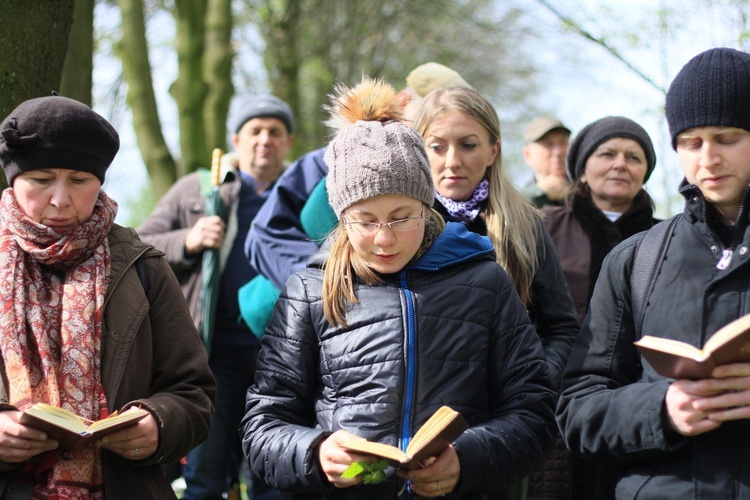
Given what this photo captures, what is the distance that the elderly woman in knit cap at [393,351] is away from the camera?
10.1ft

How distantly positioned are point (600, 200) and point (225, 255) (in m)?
2.14

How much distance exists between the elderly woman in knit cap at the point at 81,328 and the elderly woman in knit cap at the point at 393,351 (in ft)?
1.03

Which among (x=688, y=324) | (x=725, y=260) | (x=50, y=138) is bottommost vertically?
(x=688, y=324)

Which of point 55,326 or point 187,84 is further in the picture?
point 187,84

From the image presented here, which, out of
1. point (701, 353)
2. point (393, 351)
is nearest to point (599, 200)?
point (393, 351)

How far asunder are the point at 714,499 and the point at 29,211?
7.59 feet

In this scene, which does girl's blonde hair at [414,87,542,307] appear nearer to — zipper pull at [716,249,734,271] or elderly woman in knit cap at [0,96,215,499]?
zipper pull at [716,249,734,271]

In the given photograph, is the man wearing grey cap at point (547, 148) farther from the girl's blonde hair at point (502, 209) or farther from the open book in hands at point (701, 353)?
the open book in hands at point (701, 353)

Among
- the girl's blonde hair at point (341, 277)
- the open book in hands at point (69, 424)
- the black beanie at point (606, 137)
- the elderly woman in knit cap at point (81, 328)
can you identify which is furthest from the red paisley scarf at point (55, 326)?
the black beanie at point (606, 137)

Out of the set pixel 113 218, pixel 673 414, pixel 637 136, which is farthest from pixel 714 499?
pixel 637 136

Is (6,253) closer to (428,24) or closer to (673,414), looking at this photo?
(673,414)

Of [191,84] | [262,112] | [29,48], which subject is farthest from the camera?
[191,84]

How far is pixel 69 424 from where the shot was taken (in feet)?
9.52

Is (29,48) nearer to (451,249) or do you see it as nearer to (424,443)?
(451,249)
